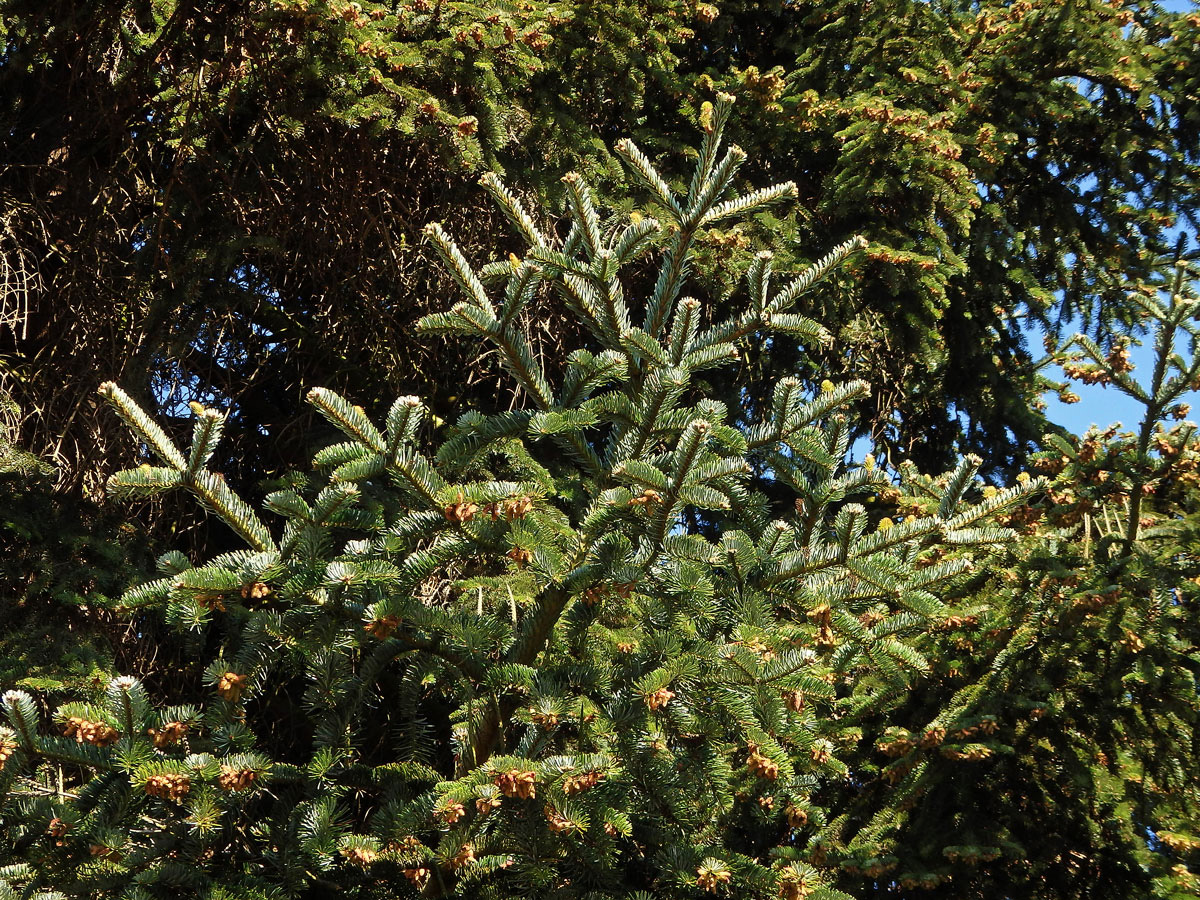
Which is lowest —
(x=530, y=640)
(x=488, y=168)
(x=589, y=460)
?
(x=530, y=640)

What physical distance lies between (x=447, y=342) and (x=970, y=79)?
298 centimetres

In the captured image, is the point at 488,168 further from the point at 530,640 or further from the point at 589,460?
the point at 530,640

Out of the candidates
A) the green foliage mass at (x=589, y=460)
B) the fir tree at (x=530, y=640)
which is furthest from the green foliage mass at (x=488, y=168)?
the fir tree at (x=530, y=640)

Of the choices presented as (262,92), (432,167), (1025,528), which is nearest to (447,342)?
(432,167)

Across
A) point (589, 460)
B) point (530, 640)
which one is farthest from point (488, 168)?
point (530, 640)

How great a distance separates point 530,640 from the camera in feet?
9.64

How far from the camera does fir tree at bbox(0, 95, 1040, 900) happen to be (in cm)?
253

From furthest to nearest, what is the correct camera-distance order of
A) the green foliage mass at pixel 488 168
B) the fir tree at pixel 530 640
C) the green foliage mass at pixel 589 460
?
1. the green foliage mass at pixel 488 168
2. the green foliage mass at pixel 589 460
3. the fir tree at pixel 530 640

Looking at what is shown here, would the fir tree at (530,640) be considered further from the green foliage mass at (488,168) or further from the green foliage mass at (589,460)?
the green foliage mass at (488,168)

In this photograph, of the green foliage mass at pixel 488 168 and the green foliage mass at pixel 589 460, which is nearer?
the green foliage mass at pixel 589 460

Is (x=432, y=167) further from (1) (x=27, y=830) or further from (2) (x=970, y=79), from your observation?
(1) (x=27, y=830)

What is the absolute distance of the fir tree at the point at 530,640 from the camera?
2.53 m

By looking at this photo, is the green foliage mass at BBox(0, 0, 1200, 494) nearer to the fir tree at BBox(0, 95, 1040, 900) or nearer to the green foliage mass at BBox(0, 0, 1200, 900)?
the green foliage mass at BBox(0, 0, 1200, 900)

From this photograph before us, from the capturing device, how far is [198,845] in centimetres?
262
